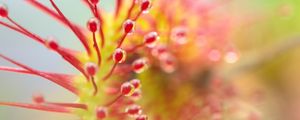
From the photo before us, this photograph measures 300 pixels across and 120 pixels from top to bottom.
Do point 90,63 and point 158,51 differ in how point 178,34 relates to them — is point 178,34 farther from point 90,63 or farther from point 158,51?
point 90,63

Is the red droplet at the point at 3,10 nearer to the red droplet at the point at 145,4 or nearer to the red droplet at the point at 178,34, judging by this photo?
the red droplet at the point at 145,4

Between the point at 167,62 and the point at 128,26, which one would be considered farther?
the point at 167,62

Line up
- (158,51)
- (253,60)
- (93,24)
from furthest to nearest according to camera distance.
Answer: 1. (253,60)
2. (158,51)
3. (93,24)

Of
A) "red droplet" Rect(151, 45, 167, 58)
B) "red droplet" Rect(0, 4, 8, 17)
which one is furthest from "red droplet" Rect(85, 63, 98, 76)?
"red droplet" Rect(151, 45, 167, 58)

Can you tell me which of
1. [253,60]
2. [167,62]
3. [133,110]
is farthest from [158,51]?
[253,60]

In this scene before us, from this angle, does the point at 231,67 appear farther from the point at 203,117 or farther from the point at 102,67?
the point at 102,67

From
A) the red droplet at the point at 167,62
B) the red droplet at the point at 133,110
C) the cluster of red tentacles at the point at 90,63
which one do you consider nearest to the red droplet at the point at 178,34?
the red droplet at the point at 167,62

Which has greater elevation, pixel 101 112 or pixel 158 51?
pixel 158 51
